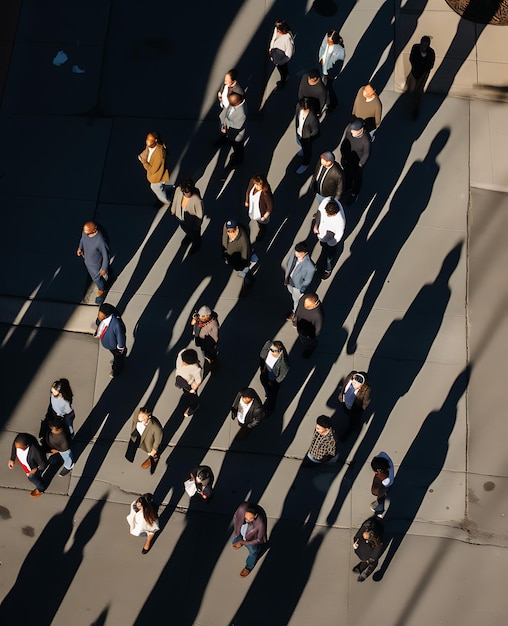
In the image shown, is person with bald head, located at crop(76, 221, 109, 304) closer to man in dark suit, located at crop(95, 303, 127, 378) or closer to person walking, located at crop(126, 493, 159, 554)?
man in dark suit, located at crop(95, 303, 127, 378)

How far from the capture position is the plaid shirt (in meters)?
8.25

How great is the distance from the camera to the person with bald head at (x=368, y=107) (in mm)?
10016

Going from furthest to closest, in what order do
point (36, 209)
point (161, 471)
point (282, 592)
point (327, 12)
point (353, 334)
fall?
point (327, 12)
point (36, 209)
point (353, 334)
point (161, 471)
point (282, 592)

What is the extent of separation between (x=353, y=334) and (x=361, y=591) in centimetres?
342

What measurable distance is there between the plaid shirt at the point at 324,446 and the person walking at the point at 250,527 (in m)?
1.02

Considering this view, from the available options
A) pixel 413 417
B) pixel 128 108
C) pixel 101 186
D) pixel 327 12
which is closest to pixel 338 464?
pixel 413 417

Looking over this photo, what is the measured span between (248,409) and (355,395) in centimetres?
130

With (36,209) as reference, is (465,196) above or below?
above

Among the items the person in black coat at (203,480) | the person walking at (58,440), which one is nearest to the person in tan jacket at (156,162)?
the person walking at (58,440)

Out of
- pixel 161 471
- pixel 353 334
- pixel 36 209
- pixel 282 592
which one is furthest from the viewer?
pixel 36 209

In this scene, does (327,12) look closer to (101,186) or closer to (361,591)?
(101,186)

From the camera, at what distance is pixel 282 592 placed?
8.68 metres

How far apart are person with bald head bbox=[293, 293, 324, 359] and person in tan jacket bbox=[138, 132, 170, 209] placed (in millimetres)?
2910

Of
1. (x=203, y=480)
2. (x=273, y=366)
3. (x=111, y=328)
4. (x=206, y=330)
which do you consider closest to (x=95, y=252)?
(x=111, y=328)
